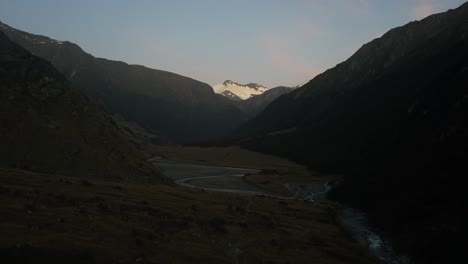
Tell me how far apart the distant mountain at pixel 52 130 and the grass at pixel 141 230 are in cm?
2872

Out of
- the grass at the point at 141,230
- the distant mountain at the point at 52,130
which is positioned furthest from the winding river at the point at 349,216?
the distant mountain at the point at 52,130

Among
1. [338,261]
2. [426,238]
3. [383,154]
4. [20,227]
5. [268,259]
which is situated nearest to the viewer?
[20,227]

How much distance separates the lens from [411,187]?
9969 centimetres

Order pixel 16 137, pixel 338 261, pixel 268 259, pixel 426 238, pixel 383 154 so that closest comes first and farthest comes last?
pixel 268 259
pixel 338 261
pixel 426 238
pixel 16 137
pixel 383 154

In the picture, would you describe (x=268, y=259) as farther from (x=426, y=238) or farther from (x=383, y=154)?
(x=383, y=154)

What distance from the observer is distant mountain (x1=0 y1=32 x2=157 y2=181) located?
105938mm

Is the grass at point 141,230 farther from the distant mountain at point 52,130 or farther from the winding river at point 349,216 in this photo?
the distant mountain at point 52,130

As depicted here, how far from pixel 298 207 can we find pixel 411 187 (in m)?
24.8

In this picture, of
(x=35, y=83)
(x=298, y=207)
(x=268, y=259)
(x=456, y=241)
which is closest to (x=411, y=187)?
(x=298, y=207)

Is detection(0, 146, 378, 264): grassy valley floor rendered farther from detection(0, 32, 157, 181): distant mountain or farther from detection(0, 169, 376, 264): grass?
detection(0, 32, 157, 181): distant mountain

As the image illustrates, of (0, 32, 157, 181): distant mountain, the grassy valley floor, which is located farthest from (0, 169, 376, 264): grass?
(0, 32, 157, 181): distant mountain

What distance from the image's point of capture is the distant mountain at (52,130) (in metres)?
106

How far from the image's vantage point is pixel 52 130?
373 ft

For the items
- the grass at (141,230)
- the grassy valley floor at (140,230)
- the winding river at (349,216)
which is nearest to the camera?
the grassy valley floor at (140,230)
